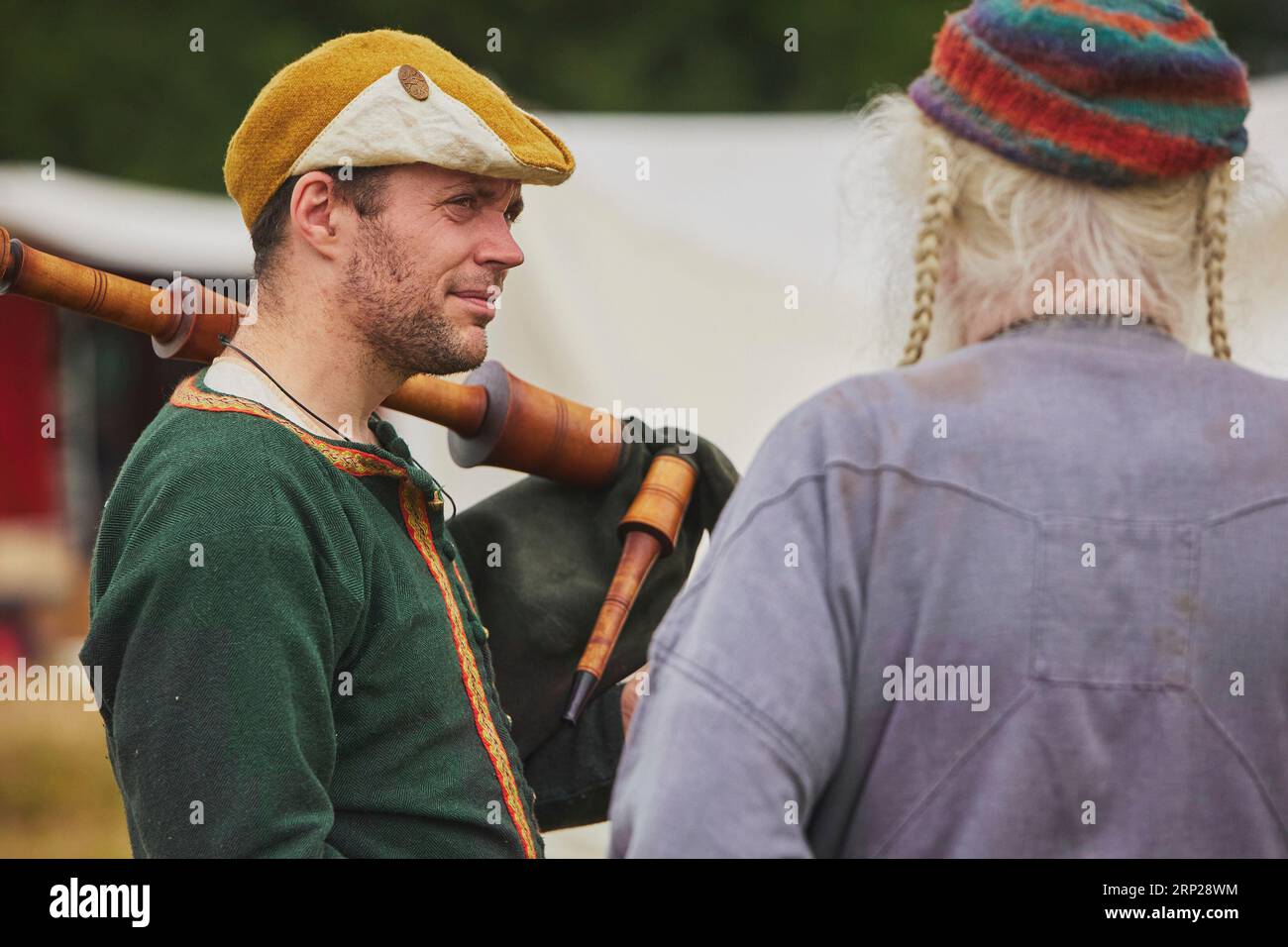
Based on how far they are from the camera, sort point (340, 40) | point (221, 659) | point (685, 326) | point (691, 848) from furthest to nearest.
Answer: point (685, 326), point (340, 40), point (221, 659), point (691, 848)

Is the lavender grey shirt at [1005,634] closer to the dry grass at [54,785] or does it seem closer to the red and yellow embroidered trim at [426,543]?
the red and yellow embroidered trim at [426,543]

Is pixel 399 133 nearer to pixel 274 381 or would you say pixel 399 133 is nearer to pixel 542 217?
pixel 274 381

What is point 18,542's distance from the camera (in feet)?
28.6

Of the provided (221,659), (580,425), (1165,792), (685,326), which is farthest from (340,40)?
(685,326)

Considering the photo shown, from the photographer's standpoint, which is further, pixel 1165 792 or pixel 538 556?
pixel 538 556

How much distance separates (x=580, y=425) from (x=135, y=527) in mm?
847

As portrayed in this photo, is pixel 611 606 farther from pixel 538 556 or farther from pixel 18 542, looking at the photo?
pixel 18 542

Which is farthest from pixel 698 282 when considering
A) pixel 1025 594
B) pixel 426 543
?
pixel 1025 594

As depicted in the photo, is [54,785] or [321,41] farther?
[321,41]

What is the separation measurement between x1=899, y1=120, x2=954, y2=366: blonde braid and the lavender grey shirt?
0.48ft

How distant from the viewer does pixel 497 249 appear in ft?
7.09

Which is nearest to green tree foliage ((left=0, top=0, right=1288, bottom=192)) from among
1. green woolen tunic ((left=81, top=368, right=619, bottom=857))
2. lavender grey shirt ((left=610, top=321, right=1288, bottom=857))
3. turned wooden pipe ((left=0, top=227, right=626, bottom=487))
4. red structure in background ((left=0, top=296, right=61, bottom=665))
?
red structure in background ((left=0, top=296, right=61, bottom=665))

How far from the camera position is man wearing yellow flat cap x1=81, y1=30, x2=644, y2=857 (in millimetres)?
1751

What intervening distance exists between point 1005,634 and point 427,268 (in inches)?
39.0
